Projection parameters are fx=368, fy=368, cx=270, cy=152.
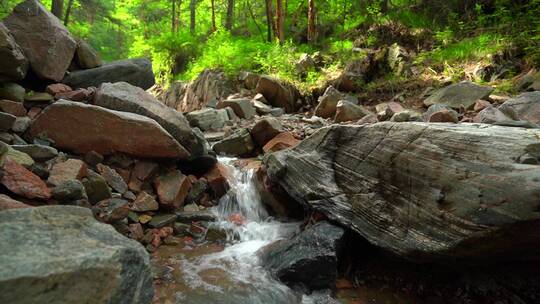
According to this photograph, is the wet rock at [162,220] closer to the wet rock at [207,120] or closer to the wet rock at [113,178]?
the wet rock at [113,178]

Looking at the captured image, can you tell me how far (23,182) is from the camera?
14.4 ft

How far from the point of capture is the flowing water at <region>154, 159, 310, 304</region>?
4.30 metres

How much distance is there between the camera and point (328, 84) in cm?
1207

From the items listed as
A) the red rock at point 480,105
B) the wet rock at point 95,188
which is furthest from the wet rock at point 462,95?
the wet rock at point 95,188

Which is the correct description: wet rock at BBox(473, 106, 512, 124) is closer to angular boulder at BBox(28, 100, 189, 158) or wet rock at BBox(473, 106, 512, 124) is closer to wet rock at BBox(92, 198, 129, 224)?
angular boulder at BBox(28, 100, 189, 158)

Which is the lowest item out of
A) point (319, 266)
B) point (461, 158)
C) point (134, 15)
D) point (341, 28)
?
point (319, 266)

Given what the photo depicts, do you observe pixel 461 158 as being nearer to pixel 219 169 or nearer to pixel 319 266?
pixel 319 266

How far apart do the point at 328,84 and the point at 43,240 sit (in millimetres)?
10462

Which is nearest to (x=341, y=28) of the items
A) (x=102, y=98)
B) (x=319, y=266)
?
(x=102, y=98)

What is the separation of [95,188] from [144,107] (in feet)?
6.00

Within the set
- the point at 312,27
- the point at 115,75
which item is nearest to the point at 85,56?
the point at 115,75

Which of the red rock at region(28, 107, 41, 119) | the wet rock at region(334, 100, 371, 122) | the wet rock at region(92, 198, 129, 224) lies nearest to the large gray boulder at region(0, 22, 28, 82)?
the red rock at region(28, 107, 41, 119)

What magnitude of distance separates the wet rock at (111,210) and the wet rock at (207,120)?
518 cm

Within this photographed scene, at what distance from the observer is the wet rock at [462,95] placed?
7763 millimetres
